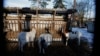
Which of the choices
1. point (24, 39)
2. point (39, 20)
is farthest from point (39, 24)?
point (24, 39)

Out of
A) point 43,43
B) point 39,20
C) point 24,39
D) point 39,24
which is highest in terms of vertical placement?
point 39,20

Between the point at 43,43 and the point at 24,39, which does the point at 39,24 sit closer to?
the point at 24,39

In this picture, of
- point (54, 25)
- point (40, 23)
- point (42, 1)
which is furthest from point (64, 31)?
point (42, 1)

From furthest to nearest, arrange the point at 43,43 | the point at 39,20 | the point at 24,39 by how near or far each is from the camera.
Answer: the point at 39,20 < the point at 24,39 < the point at 43,43

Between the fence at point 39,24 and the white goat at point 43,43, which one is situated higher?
the fence at point 39,24

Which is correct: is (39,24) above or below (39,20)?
below

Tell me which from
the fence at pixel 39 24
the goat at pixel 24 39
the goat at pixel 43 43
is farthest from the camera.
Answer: the fence at pixel 39 24

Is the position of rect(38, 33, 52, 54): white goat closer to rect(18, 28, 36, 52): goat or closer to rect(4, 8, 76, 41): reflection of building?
rect(18, 28, 36, 52): goat

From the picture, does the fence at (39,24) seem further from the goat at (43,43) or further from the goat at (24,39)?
the goat at (43,43)

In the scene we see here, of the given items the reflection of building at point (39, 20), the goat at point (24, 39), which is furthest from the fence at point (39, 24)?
the goat at point (24, 39)

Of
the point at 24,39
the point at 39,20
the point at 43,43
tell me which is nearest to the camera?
the point at 43,43

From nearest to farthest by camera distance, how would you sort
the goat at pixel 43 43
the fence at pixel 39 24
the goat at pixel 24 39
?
the goat at pixel 43 43 < the goat at pixel 24 39 < the fence at pixel 39 24

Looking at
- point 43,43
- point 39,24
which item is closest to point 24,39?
point 43,43

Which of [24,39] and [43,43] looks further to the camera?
[24,39]
